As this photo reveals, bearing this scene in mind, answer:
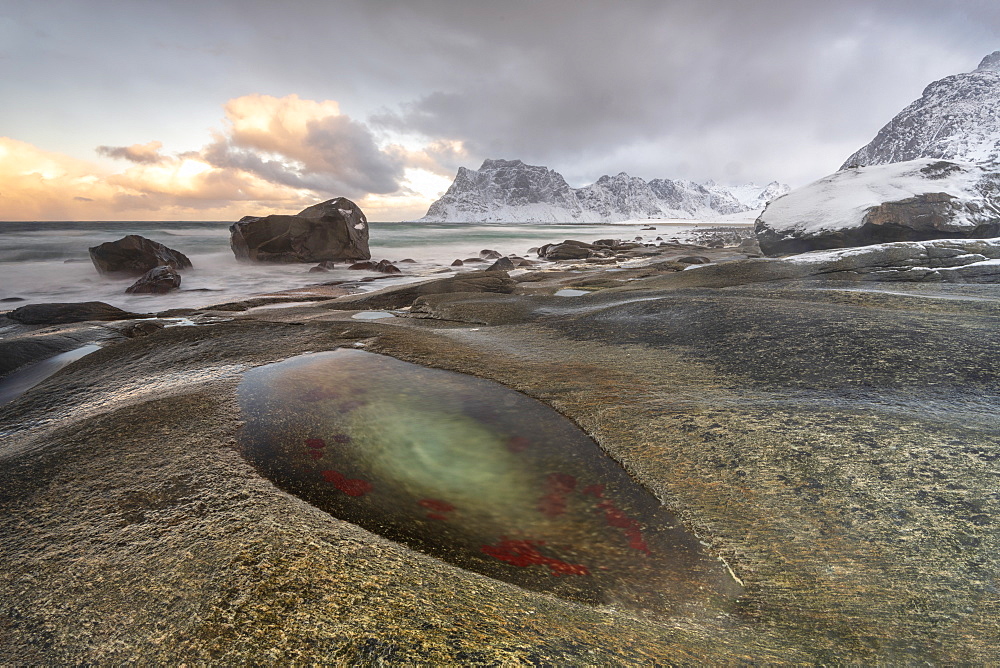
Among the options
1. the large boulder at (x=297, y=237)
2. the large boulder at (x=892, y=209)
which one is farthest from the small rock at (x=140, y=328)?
the large boulder at (x=297, y=237)

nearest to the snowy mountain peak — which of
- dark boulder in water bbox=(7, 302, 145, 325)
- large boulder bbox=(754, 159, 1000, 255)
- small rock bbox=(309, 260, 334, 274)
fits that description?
large boulder bbox=(754, 159, 1000, 255)

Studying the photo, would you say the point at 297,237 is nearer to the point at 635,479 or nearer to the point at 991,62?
the point at 635,479

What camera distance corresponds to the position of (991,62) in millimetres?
172875

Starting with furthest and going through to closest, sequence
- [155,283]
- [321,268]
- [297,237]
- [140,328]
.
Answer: [297,237], [321,268], [155,283], [140,328]

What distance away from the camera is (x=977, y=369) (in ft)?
8.35

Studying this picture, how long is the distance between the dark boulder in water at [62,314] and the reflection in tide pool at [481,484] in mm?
7423

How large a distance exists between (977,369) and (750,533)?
80.2 inches

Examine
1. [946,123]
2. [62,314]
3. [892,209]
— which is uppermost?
[946,123]

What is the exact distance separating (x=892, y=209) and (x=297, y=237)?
20.9 m

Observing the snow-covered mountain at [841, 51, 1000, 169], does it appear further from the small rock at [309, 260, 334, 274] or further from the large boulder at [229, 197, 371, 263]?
the small rock at [309, 260, 334, 274]

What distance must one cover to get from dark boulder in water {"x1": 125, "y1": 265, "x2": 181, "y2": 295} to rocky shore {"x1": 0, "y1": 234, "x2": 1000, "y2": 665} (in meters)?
12.4

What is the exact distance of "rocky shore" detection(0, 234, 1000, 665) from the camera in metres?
1.05

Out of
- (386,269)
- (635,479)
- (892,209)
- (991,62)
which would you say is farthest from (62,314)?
(991,62)

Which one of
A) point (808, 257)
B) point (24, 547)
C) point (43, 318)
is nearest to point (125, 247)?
point (43, 318)
